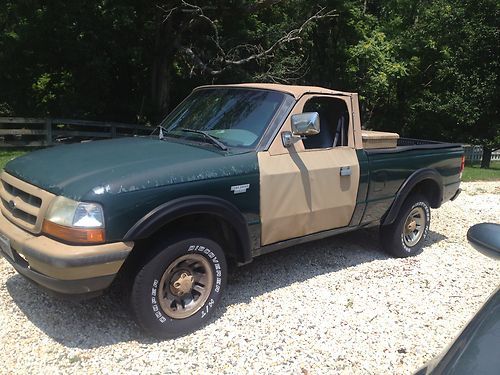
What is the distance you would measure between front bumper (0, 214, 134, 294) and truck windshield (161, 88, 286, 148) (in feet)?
4.91

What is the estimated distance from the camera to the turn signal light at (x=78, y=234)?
333cm

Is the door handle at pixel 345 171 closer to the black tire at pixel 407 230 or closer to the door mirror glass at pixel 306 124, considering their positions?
the door mirror glass at pixel 306 124

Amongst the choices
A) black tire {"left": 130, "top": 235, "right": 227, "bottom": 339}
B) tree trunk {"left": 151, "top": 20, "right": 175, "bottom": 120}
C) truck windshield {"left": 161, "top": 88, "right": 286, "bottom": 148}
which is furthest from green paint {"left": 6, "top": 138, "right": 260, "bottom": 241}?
tree trunk {"left": 151, "top": 20, "right": 175, "bottom": 120}

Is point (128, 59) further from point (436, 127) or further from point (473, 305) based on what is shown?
point (473, 305)

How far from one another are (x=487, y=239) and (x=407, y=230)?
3542 millimetres

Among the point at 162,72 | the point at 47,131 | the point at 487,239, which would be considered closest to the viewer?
the point at 487,239

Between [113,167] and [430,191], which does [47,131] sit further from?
[113,167]

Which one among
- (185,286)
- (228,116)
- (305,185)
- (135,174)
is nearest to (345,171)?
(305,185)

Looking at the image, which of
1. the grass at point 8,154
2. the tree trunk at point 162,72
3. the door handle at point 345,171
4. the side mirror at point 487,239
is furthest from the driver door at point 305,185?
the tree trunk at point 162,72

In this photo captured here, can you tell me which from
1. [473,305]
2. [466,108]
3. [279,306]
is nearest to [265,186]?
[279,306]

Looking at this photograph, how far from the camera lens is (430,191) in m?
6.25

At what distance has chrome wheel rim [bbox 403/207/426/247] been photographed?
6031 mm

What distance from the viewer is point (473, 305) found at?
4.74 metres

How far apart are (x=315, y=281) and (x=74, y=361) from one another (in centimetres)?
247
